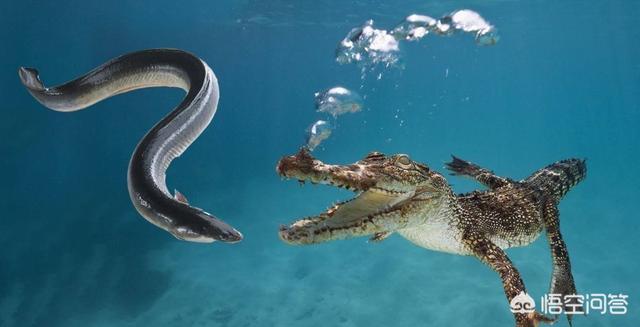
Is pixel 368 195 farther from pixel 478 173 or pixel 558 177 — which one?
pixel 478 173

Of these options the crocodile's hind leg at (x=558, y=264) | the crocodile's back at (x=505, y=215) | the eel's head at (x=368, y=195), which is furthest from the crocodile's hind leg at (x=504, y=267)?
the crocodile's hind leg at (x=558, y=264)

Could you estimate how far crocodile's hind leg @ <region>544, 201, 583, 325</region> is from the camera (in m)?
3.90

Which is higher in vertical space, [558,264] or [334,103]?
[334,103]

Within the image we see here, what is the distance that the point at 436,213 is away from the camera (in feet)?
11.2

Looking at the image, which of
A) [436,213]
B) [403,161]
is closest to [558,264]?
[436,213]

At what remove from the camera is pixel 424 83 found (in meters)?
133

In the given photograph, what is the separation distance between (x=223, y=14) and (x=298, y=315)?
99.6 ft

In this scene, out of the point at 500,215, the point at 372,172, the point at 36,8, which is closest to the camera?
the point at 372,172

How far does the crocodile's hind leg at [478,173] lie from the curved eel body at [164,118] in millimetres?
3331

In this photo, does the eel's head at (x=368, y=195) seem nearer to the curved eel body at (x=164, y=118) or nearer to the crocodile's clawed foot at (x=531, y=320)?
the curved eel body at (x=164, y=118)

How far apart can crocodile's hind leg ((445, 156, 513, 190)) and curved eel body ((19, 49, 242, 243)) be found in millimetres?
3331

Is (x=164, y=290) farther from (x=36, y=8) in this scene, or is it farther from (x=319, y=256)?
(x=36, y=8)

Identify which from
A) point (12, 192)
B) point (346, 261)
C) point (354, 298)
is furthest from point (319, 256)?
point (12, 192)

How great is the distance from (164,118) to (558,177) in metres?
4.07
